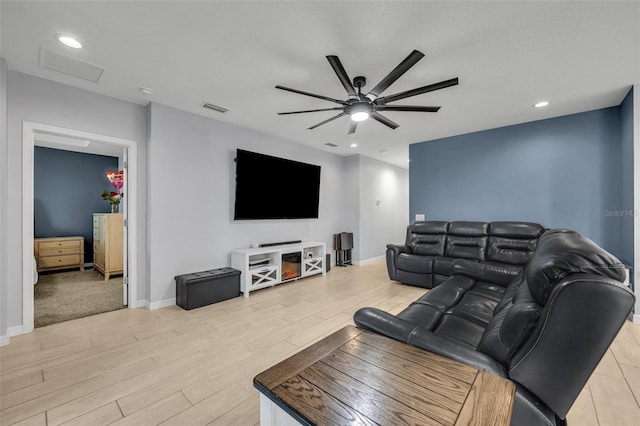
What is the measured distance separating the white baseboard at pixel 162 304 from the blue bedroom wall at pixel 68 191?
3.73 metres

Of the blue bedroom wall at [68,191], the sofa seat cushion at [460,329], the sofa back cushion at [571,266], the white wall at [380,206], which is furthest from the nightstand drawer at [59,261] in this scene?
the sofa back cushion at [571,266]

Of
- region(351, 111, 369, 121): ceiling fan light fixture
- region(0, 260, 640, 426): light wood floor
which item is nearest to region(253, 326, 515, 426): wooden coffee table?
region(0, 260, 640, 426): light wood floor

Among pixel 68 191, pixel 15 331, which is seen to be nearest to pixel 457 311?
pixel 15 331

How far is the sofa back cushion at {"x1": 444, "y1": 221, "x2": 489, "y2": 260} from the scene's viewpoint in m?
4.04

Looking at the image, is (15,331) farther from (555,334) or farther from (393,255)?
(393,255)

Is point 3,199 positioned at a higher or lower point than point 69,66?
lower

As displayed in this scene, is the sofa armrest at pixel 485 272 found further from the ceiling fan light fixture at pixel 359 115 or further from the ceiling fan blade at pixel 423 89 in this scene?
the ceiling fan light fixture at pixel 359 115

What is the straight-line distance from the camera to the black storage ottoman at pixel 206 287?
3287mm

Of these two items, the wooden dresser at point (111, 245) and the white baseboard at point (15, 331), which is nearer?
the white baseboard at point (15, 331)

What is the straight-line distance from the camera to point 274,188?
4613 millimetres

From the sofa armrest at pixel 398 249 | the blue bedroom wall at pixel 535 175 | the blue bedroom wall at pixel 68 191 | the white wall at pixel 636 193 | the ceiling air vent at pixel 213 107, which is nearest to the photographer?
the white wall at pixel 636 193

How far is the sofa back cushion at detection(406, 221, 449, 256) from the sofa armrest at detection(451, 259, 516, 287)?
726mm

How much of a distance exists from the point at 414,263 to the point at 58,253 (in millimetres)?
6526

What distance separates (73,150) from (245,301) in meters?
5.22
